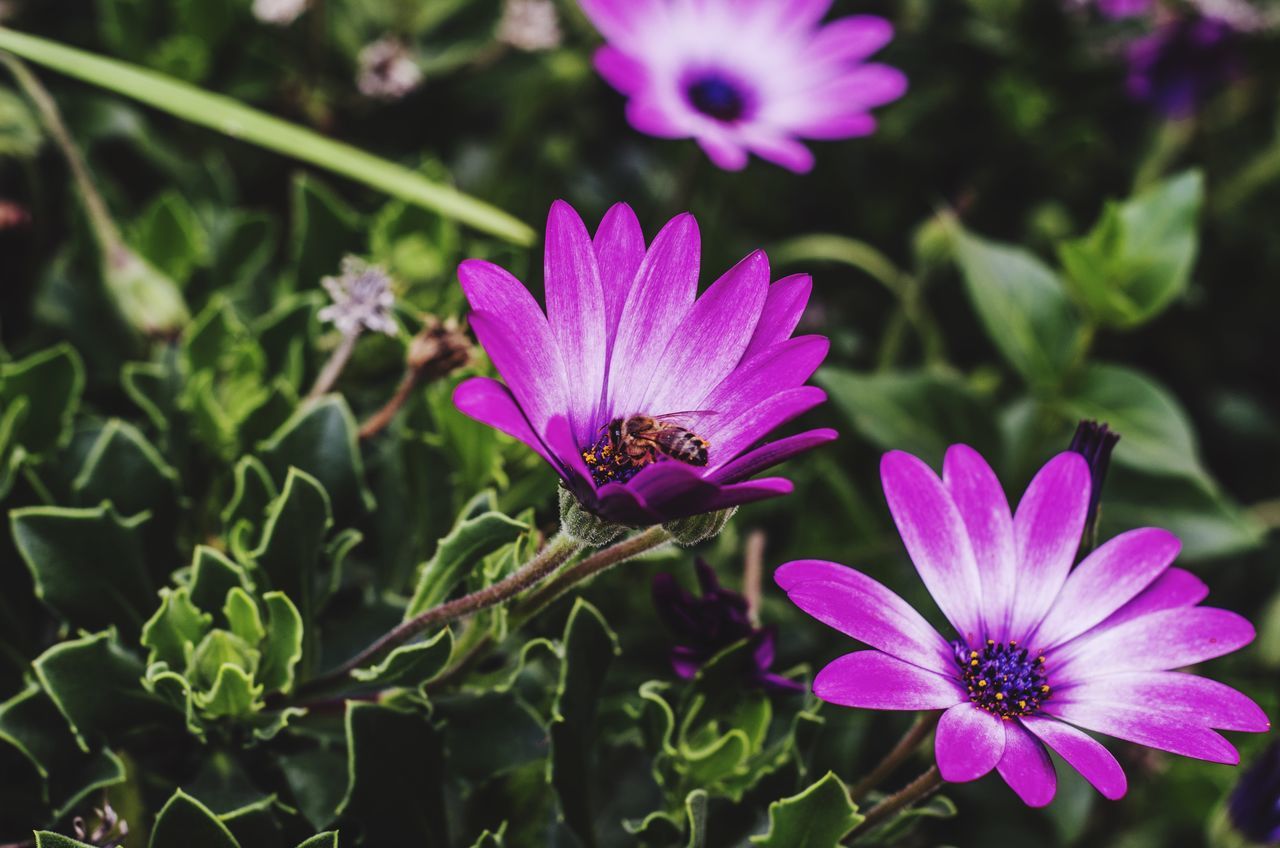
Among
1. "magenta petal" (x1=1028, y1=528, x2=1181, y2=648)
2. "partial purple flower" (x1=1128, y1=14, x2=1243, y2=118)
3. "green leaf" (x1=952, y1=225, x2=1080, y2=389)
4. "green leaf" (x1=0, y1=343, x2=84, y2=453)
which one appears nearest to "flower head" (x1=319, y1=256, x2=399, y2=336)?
"green leaf" (x1=0, y1=343, x2=84, y2=453)

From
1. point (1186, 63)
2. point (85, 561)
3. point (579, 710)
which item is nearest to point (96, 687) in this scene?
point (85, 561)

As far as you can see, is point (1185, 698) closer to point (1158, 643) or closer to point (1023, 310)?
point (1158, 643)

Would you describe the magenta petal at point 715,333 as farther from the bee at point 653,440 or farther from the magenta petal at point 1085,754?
the magenta petal at point 1085,754

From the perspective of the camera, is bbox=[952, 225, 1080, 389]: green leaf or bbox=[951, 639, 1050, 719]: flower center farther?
bbox=[952, 225, 1080, 389]: green leaf

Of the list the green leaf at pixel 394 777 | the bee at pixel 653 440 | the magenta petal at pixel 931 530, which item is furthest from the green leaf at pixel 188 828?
the magenta petal at pixel 931 530

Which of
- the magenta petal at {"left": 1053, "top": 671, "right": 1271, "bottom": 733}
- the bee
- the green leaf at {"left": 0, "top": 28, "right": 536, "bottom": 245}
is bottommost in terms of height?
the magenta petal at {"left": 1053, "top": 671, "right": 1271, "bottom": 733}

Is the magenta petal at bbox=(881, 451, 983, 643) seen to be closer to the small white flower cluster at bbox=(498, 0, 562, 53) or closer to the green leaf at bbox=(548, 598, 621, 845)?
the green leaf at bbox=(548, 598, 621, 845)
